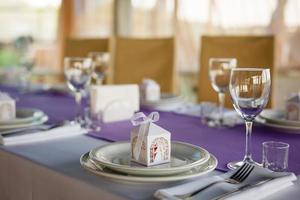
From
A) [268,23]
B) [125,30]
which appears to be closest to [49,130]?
[268,23]

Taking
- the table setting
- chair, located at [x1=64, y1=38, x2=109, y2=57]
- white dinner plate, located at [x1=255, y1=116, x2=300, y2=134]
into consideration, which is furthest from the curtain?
white dinner plate, located at [x1=255, y1=116, x2=300, y2=134]

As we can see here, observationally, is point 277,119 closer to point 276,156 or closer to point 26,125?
point 276,156

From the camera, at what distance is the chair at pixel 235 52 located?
7.00 feet

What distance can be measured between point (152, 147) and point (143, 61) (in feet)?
5.85

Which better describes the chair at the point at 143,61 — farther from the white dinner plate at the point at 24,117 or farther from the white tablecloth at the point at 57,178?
the white tablecloth at the point at 57,178

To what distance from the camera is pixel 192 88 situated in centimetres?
375

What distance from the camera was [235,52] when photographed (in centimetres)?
223

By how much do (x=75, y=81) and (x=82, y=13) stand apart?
3201 mm

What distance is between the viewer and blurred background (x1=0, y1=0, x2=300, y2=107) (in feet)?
9.68

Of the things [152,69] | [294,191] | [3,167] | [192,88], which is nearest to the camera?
[294,191]

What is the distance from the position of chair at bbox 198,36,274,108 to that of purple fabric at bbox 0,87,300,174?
2.21 feet

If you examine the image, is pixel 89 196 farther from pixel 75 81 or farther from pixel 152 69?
pixel 152 69

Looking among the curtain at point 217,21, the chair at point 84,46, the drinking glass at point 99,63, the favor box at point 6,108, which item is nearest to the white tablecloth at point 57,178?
the favor box at point 6,108

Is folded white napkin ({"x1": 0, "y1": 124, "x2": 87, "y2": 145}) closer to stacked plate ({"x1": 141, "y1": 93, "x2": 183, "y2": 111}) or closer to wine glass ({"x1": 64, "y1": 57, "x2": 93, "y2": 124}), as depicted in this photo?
wine glass ({"x1": 64, "y1": 57, "x2": 93, "y2": 124})
